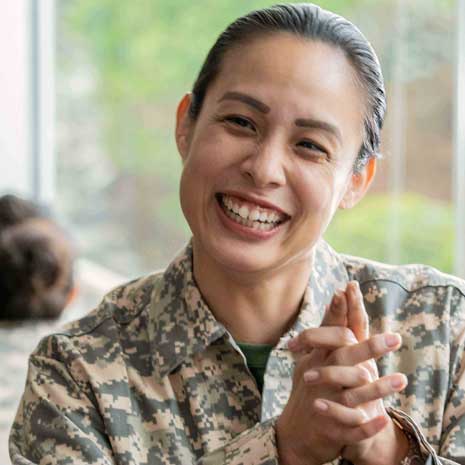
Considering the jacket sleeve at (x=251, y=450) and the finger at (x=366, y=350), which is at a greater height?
the finger at (x=366, y=350)

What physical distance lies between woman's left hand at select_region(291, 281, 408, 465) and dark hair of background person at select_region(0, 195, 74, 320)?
2411mm

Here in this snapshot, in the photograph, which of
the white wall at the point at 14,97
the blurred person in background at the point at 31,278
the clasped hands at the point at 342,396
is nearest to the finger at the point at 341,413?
the clasped hands at the point at 342,396

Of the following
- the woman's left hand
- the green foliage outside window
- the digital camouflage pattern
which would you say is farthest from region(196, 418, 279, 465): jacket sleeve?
the green foliage outside window

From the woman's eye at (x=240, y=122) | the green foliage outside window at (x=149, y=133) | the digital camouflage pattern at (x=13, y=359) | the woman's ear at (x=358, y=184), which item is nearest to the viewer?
the woman's eye at (x=240, y=122)

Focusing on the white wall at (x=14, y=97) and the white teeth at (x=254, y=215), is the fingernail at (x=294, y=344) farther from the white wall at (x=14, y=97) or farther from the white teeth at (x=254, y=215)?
the white wall at (x=14, y=97)

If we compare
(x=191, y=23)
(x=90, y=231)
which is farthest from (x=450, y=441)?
(x=90, y=231)

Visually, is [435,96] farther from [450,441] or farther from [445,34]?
[450,441]

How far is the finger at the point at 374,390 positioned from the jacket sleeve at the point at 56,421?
407mm

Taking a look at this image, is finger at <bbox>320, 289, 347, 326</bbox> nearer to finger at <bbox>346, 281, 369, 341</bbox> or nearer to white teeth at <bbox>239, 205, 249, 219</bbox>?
finger at <bbox>346, 281, 369, 341</bbox>

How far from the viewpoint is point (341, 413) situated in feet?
4.76

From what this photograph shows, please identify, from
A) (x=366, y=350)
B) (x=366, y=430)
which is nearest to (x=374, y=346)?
(x=366, y=350)

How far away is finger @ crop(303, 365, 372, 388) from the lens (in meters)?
1.45

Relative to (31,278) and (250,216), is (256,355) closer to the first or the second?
(250,216)

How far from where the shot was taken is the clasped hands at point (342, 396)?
1450 mm
